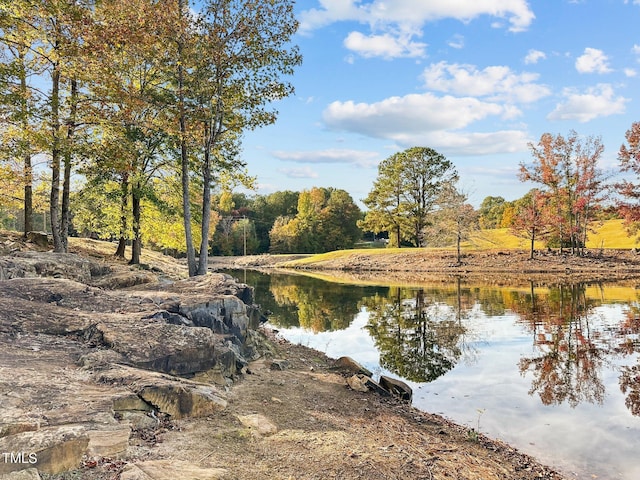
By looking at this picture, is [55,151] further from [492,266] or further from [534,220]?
[534,220]

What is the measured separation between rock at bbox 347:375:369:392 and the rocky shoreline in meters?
0.05

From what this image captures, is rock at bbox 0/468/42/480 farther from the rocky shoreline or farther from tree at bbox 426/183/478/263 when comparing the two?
tree at bbox 426/183/478/263

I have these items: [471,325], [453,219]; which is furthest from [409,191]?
[471,325]

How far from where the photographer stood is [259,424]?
720 centimetres

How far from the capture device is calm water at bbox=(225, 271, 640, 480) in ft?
28.6

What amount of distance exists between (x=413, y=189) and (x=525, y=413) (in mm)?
55736

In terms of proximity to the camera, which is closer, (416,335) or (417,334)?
(416,335)

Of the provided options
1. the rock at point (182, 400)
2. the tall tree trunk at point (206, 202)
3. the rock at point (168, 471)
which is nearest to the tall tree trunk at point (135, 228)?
the tall tree trunk at point (206, 202)

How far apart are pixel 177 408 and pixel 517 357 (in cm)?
1174

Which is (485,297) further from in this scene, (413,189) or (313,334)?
(413,189)

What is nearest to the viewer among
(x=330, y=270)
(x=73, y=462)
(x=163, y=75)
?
(x=73, y=462)

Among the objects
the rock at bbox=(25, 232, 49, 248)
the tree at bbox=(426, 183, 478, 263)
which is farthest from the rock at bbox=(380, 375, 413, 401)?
the tree at bbox=(426, 183, 478, 263)

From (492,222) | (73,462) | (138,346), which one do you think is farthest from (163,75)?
(492,222)

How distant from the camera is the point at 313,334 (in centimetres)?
1959
